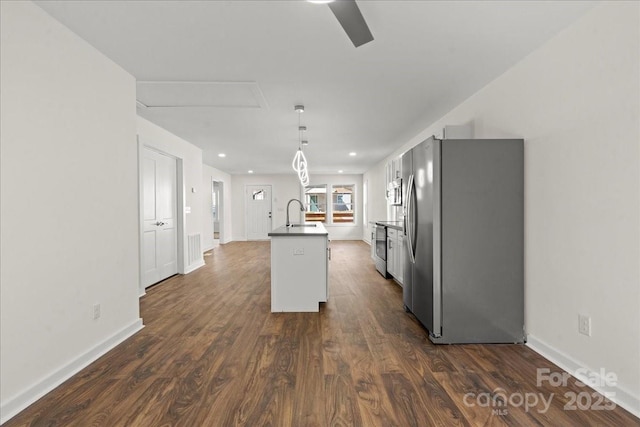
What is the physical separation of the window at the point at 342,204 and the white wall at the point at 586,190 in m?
8.92

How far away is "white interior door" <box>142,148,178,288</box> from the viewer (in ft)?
15.8

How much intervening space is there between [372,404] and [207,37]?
2.83 metres

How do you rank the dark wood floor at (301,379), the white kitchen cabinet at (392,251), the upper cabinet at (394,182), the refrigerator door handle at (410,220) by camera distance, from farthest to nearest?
1. the upper cabinet at (394,182)
2. the white kitchen cabinet at (392,251)
3. the refrigerator door handle at (410,220)
4. the dark wood floor at (301,379)

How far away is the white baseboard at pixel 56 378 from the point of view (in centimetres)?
186

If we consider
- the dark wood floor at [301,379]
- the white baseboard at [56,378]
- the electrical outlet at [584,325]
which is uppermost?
the electrical outlet at [584,325]

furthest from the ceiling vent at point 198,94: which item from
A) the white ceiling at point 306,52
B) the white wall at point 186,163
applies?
the white wall at point 186,163

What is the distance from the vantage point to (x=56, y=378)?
7.15 ft

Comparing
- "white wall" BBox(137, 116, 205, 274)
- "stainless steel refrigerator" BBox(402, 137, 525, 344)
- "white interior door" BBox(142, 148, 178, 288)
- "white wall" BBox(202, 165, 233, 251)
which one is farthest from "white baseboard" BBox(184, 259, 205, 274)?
"stainless steel refrigerator" BBox(402, 137, 525, 344)

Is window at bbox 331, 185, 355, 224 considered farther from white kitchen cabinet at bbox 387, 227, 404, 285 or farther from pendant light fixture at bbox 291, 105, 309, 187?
white kitchen cabinet at bbox 387, 227, 404, 285

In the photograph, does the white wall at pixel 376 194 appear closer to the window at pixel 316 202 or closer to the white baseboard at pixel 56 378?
the window at pixel 316 202

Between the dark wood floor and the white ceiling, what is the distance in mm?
2419

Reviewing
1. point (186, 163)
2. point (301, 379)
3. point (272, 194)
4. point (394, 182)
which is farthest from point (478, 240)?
point (272, 194)

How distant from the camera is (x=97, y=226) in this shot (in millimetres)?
2662

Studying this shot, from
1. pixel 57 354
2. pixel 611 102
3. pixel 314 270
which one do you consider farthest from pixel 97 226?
pixel 611 102
